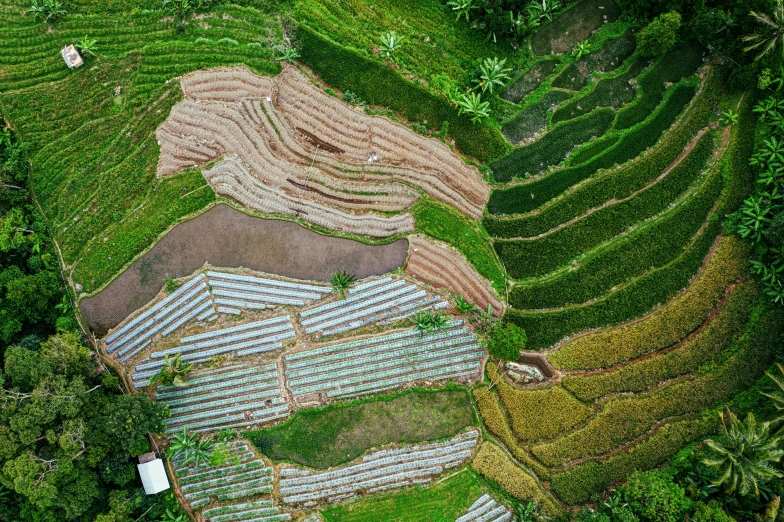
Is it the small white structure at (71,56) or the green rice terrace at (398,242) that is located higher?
the small white structure at (71,56)

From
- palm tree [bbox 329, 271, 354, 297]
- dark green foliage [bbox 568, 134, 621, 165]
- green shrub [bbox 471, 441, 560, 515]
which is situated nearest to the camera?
green shrub [bbox 471, 441, 560, 515]

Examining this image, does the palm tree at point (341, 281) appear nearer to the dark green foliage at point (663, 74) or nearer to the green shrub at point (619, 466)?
the green shrub at point (619, 466)

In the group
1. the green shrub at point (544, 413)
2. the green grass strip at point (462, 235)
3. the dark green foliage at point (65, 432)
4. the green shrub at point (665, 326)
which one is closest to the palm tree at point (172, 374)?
the dark green foliage at point (65, 432)

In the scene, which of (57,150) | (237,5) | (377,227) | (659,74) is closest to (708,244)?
(659,74)

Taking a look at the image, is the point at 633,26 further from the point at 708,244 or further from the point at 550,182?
the point at 708,244

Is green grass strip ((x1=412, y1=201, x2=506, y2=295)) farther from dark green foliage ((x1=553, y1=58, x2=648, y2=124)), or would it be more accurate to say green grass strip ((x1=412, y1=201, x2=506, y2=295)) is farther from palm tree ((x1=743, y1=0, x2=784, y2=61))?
palm tree ((x1=743, y1=0, x2=784, y2=61))

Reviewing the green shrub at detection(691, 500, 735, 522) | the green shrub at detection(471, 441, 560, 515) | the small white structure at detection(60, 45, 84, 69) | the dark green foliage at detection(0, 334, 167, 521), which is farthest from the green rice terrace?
the green shrub at detection(691, 500, 735, 522)

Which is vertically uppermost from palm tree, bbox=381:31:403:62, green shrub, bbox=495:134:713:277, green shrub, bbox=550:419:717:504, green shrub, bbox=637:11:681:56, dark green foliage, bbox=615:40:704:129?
palm tree, bbox=381:31:403:62

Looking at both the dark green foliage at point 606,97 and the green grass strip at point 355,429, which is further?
the dark green foliage at point 606,97
